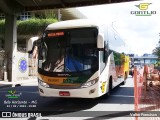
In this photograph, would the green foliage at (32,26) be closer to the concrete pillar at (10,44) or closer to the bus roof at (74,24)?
A: the concrete pillar at (10,44)

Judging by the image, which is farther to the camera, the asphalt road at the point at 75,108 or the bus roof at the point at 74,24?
the bus roof at the point at 74,24

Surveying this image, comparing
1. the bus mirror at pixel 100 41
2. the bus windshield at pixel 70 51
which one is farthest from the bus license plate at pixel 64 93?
the bus mirror at pixel 100 41

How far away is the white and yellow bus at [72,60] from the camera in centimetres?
1077

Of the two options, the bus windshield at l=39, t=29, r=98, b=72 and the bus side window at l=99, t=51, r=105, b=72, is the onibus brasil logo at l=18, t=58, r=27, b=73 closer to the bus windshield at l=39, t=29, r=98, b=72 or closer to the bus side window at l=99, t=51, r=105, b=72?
the bus windshield at l=39, t=29, r=98, b=72

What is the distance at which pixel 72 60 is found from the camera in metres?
11.1

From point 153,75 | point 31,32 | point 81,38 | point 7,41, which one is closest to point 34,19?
point 31,32

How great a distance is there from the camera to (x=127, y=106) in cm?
1181

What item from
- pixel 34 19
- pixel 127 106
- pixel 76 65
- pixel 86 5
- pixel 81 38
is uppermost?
pixel 34 19

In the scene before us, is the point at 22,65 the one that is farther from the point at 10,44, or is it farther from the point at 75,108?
the point at 75,108

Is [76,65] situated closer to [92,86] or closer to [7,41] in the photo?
[92,86]

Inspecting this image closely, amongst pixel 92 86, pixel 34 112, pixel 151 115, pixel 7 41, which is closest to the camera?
pixel 151 115

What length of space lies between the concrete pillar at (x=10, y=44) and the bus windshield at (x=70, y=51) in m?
13.7

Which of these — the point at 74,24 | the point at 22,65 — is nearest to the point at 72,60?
the point at 74,24

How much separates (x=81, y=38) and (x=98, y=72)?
4.57 feet
